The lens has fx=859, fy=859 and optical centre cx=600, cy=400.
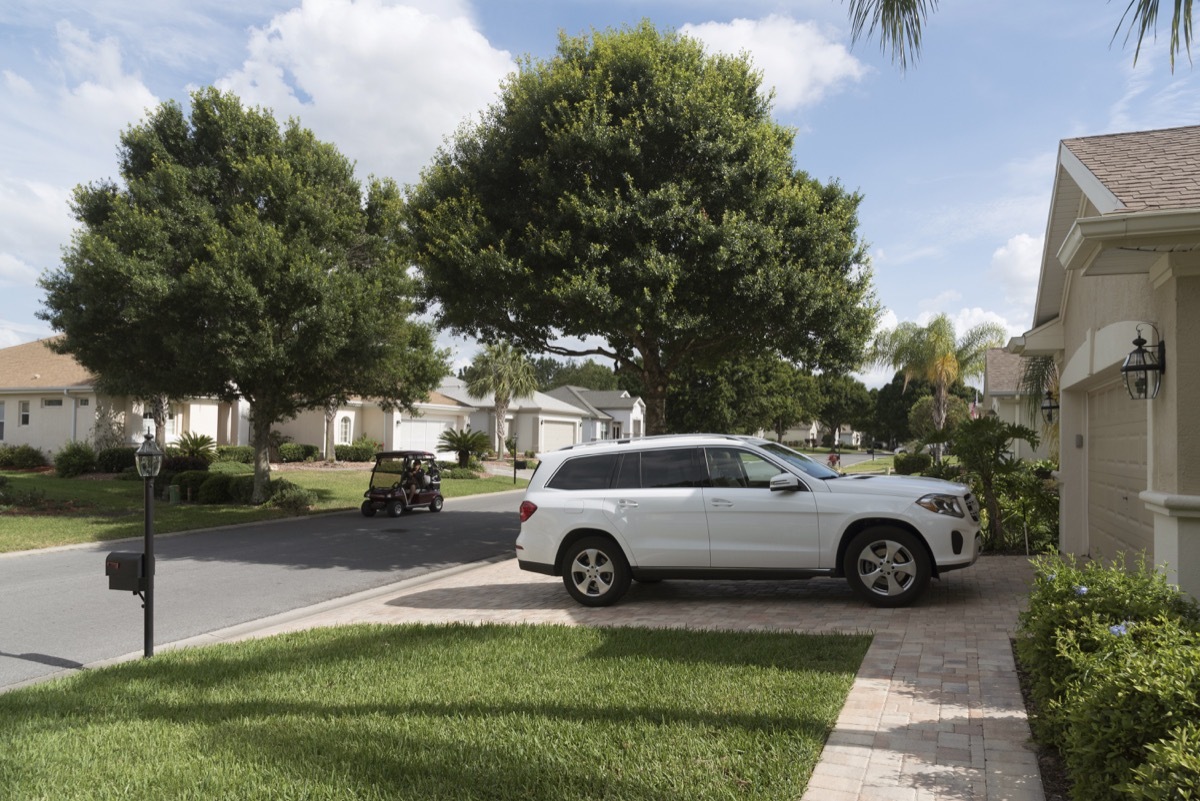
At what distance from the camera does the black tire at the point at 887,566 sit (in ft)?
28.2

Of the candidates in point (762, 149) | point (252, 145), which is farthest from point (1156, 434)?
point (252, 145)

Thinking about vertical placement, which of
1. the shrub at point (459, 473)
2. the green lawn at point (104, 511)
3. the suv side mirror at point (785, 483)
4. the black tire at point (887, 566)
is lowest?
the green lawn at point (104, 511)

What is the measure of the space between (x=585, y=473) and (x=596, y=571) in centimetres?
111

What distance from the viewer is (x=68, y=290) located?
20453mm

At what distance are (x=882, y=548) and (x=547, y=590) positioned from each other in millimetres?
4187

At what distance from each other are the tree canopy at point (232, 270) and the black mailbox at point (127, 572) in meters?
11.6

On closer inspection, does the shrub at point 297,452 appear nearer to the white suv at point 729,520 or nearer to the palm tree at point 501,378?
the palm tree at point 501,378

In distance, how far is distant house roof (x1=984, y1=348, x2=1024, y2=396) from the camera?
27.8 m

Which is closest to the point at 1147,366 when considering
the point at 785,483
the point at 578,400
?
the point at 785,483

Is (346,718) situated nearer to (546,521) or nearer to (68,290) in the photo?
(546,521)

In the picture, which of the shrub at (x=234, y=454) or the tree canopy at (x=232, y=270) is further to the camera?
the shrub at (x=234, y=454)

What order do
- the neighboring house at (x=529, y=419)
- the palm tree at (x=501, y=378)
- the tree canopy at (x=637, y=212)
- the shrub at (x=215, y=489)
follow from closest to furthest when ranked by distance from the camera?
the tree canopy at (x=637, y=212), the shrub at (x=215, y=489), the palm tree at (x=501, y=378), the neighboring house at (x=529, y=419)

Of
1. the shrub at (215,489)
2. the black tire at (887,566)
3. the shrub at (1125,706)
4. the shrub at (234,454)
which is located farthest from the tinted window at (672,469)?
the shrub at (234,454)

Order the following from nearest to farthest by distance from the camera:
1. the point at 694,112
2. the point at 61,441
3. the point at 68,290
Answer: the point at 694,112 → the point at 68,290 → the point at 61,441
